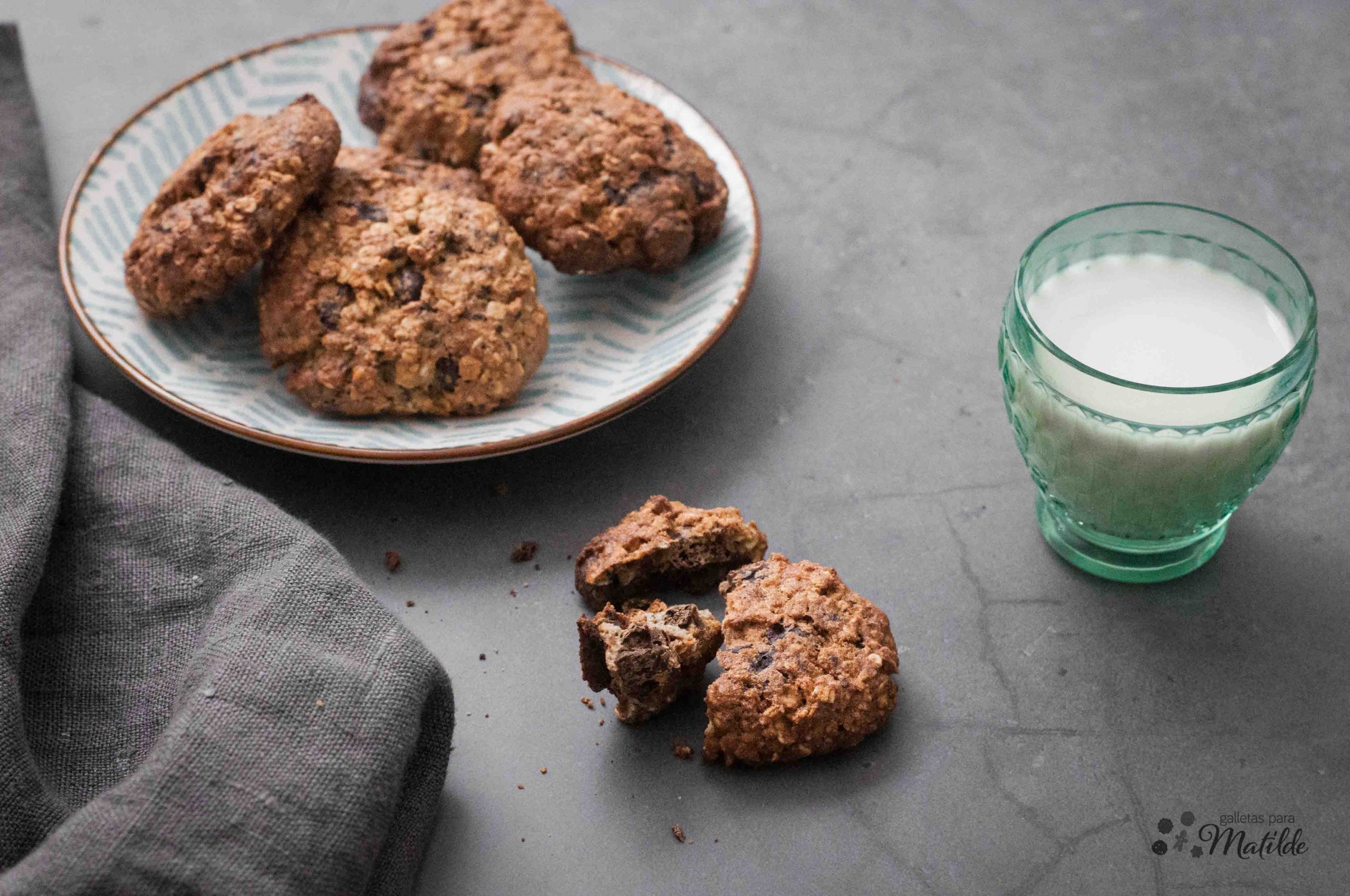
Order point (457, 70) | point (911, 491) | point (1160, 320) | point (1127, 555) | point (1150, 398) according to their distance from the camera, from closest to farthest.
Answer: point (1150, 398)
point (1160, 320)
point (1127, 555)
point (911, 491)
point (457, 70)

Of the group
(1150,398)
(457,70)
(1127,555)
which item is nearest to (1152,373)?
(1150,398)

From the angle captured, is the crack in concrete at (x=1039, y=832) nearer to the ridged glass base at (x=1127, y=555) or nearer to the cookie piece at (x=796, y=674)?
the cookie piece at (x=796, y=674)

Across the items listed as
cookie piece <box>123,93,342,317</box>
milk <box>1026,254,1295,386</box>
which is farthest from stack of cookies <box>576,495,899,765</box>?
cookie piece <box>123,93,342,317</box>

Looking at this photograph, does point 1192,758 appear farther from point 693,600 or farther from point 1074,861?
point 693,600

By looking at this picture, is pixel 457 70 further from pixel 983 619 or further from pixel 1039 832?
pixel 1039 832

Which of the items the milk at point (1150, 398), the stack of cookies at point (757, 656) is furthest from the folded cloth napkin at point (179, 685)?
the milk at point (1150, 398)

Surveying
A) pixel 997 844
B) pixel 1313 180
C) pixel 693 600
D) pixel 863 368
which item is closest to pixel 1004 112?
pixel 1313 180

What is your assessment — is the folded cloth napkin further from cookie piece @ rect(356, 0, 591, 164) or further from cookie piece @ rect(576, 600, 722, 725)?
cookie piece @ rect(356, 0, 591, 164)
